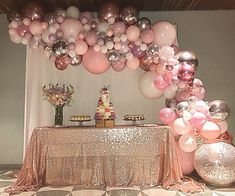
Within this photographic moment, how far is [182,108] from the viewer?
403 cm

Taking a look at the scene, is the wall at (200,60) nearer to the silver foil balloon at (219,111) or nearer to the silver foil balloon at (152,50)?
the silver foil balloon at (152,50)

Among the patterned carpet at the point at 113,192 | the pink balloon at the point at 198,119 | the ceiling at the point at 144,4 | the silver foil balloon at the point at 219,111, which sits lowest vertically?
the patterned carpet at the point at 113,192

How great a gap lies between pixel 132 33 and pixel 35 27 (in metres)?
1.31

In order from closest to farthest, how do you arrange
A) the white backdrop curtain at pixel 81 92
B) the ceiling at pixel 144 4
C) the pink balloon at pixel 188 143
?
the pink balloon at pixel 188 143 < the ceiling at pixel 144 4 < the white backdrop curtain at pixel 81 92

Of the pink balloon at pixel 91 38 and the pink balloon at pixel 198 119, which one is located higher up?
the pink balloon at pixel 91 38

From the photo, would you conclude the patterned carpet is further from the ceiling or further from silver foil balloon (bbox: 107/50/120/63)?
the ceiling

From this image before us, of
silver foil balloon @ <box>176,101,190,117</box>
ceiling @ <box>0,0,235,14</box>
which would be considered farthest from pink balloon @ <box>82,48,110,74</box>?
silver foil balloon @ <box>176,101,190,117</box>

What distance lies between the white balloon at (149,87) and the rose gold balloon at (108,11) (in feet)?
3.14

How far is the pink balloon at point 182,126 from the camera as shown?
388cm

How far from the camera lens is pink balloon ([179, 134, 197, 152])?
3.93 m

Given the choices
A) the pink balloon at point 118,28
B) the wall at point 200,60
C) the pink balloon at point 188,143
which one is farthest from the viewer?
the wall at point 200,60

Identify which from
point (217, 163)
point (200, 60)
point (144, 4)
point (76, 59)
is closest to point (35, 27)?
point (76, 59)

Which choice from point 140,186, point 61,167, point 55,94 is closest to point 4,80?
point 55,94

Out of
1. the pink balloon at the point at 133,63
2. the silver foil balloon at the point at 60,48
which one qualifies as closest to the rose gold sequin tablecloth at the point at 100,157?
the pink balloon at the point at 133,63
